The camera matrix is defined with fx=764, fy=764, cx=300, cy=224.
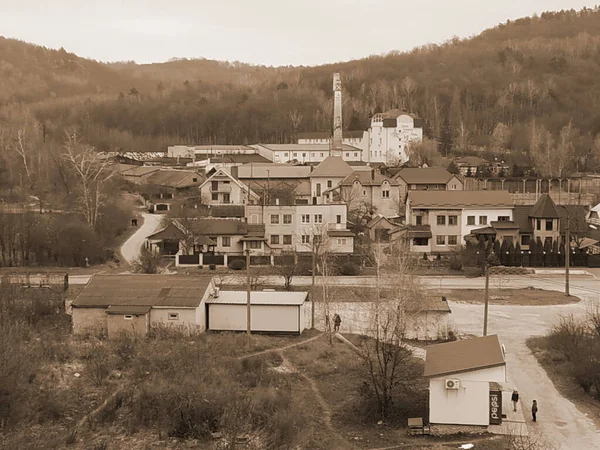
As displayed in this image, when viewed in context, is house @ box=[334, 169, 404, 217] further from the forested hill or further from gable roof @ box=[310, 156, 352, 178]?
the forested hill

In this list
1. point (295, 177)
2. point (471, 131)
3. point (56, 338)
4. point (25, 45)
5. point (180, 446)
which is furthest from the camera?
point (25, 45)

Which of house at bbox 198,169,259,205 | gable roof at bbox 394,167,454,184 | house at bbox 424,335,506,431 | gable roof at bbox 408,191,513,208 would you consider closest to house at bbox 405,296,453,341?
house at bbox 424,335,506,431

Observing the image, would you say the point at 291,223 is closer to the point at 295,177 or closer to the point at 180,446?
the point at 295,177

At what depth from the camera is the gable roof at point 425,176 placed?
43.2m

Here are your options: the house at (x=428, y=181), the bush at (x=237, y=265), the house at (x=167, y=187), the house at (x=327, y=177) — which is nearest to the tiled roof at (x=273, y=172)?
the house at (x=327, y=177)

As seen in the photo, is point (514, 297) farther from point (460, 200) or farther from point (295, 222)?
point (295, 222)

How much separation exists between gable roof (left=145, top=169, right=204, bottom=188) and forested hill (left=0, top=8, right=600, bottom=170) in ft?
91.5

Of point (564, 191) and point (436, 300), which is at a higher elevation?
point (564, 191)

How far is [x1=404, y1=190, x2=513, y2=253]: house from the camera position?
35688 mm

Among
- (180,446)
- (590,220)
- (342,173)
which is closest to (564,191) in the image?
(590,220)

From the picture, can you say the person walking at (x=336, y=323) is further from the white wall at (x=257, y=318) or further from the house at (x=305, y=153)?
the house at (x=305, y=153)

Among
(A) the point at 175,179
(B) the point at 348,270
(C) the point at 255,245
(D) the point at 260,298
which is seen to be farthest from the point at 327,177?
(D) the point at 260,298

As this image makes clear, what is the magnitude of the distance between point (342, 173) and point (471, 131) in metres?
41.2

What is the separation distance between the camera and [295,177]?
48750mm
